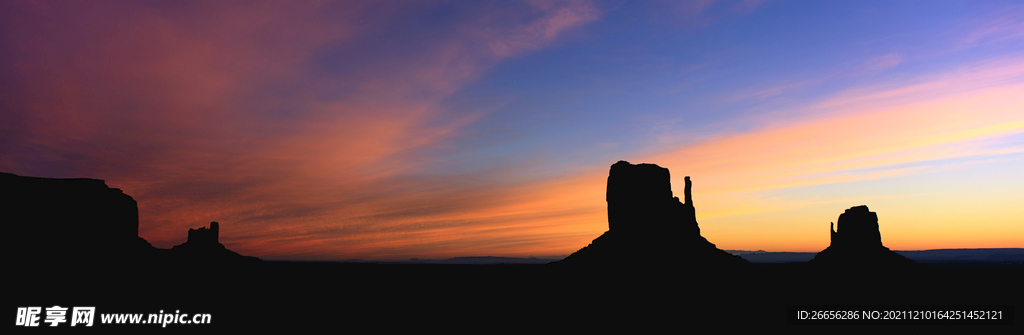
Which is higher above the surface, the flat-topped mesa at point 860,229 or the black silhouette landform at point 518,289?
Answer: the flat-topped mesa at point 860,229

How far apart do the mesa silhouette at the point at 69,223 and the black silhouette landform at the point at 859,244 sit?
152 m

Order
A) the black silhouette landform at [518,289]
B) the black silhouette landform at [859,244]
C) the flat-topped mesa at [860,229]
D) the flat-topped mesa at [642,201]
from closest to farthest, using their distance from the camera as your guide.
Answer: the black silhouette landform at [518,289]
the flat-topped mesa at [642,201]
the black silhouette landform at [859,244]
the flat-topped mesa at [860,229]

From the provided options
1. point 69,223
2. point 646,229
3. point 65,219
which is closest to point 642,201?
point 646,229

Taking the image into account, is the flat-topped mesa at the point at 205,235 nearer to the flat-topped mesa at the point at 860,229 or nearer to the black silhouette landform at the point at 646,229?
the black silhouette landform at the point at 646,229

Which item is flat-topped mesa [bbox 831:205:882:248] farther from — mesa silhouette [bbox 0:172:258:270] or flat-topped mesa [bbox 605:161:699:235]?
mesa silhouette [bbox 0:172:258:270]

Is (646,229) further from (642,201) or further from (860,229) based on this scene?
(860,229)

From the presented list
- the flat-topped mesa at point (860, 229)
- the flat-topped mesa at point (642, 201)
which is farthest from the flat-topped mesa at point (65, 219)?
the flat-topped mesa at point (860, 229)

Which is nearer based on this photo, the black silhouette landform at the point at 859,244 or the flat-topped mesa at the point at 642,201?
the flat-topped mesa at the point at 642,201

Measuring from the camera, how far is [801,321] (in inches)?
2707

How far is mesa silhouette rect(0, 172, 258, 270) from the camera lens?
6919 centimetres

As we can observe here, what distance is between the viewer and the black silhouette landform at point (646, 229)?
9436 cm

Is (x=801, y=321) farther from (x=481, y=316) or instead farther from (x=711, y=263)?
(x=481, y=316)

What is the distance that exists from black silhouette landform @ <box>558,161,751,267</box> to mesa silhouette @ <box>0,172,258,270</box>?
3161 inches

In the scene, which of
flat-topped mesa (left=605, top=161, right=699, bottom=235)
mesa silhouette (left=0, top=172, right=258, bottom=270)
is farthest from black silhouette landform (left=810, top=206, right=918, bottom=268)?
mesa silhouette (left=0, top=172, right=258, bottom=270)
